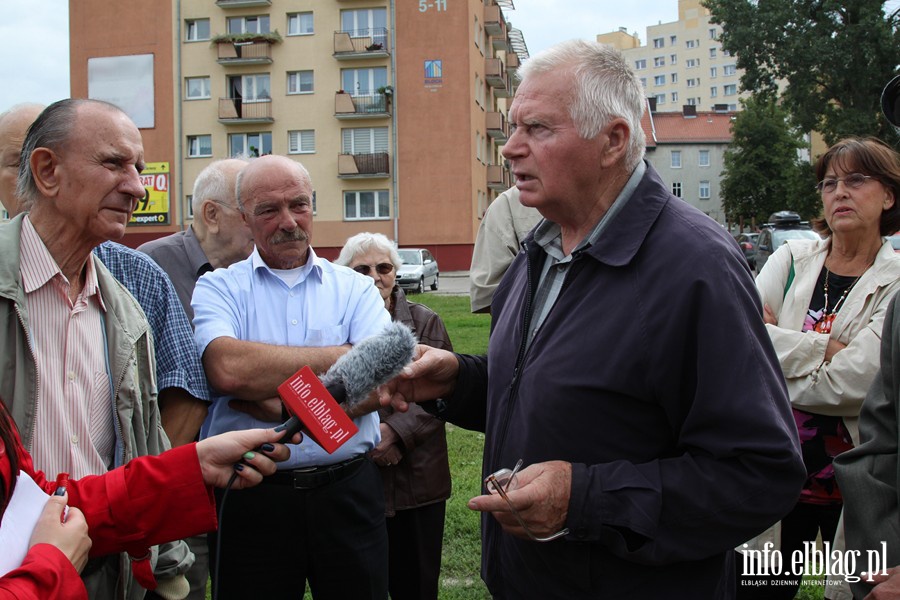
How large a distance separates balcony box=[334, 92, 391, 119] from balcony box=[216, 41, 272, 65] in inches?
159

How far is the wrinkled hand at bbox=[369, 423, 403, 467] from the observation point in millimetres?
3611

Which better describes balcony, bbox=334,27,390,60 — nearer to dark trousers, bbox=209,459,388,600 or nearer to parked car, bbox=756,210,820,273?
parked car, bbox=756,210,820,273

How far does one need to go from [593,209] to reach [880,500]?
132 centimetres

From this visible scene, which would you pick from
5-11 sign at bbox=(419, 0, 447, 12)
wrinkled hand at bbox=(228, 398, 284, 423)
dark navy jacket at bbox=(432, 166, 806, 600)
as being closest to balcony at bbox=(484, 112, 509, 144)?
5-11 sign at bbox=(419, 0, 447, 12)

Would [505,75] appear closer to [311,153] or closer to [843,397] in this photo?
[311,153]

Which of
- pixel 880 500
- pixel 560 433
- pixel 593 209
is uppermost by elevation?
pixel 593 209

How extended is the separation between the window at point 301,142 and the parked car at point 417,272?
13.0 meters

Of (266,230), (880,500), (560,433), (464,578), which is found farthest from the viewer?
(464,578)

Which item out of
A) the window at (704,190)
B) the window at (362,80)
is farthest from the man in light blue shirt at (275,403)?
the window at (704,190)

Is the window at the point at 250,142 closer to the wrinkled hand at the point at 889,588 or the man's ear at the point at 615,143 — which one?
the man's ear at the point at 615,143

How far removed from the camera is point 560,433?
2.01 m

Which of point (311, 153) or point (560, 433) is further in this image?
point (311, 153)

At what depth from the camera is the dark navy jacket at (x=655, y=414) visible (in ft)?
6.10

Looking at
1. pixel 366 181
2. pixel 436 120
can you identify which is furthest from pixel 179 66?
pixel 436 120
